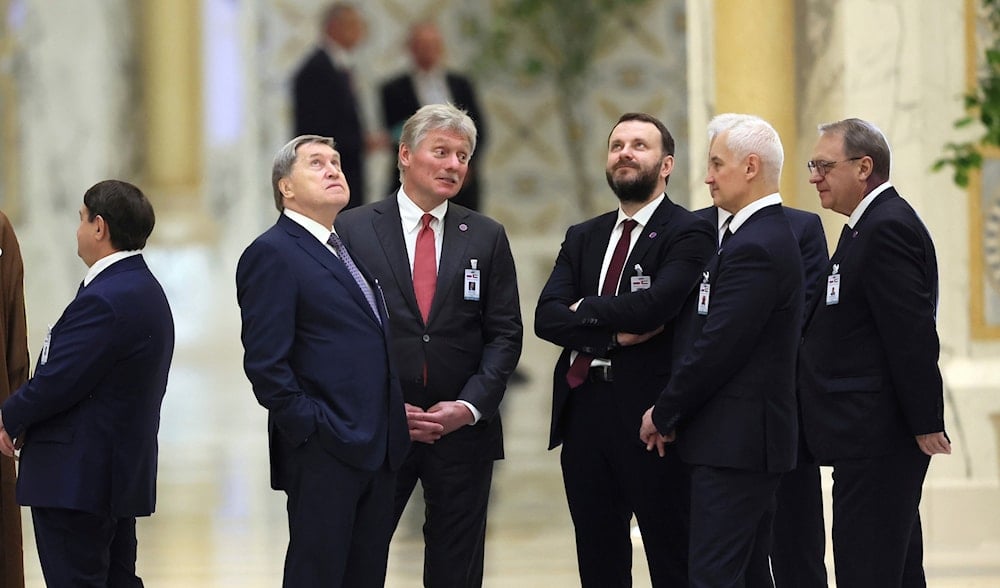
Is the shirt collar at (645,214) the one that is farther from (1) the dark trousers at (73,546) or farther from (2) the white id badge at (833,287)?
(1) the dark trousers at (73,546)

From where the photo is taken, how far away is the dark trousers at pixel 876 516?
16.4 ft

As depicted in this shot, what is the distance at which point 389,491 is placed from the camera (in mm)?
4859

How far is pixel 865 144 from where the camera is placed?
521 cm

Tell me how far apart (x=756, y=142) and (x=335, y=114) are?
8.37m

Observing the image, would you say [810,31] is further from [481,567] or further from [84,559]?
[84,559]

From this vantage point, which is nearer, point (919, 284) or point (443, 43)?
point (919, 284)

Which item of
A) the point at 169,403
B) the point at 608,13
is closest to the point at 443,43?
the point at 608,13

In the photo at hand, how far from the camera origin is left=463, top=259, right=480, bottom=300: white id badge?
5.34 metres

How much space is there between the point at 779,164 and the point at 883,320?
0.60m

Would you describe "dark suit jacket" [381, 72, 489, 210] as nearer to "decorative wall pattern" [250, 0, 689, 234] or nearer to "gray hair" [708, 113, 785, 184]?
"decorative wall pattern" [250, 0, 689, 234]

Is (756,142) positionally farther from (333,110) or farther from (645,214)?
(333,110)

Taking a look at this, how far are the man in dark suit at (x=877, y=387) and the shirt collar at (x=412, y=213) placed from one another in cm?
135

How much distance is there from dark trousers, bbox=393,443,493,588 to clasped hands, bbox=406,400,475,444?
131 mm

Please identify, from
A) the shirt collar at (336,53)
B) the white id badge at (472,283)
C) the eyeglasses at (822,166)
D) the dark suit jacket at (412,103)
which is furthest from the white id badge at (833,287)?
the shirt collar at (336,53)
